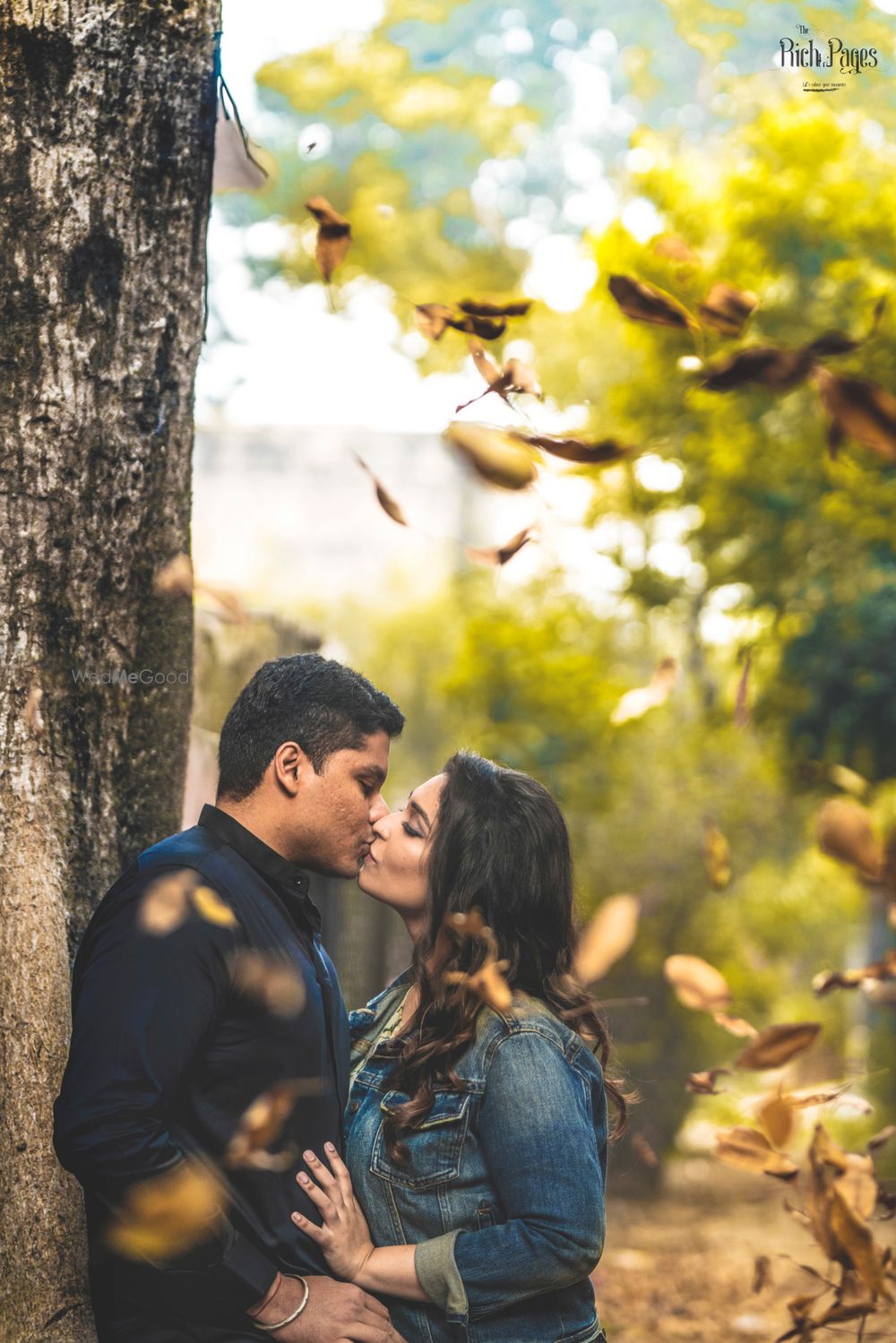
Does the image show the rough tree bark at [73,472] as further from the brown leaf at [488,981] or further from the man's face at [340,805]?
the brown leaf at [488,981]

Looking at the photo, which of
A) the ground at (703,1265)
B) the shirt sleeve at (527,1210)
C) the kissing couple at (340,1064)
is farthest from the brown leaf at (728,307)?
the ground at (703,1265)

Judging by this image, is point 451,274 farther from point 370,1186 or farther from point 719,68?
point 370,1186

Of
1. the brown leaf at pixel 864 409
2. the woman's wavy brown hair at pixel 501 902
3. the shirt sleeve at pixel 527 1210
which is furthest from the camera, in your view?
the woman's wavy brown hair at pixel 501 902

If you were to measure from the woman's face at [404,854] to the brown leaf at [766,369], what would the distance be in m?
1.21

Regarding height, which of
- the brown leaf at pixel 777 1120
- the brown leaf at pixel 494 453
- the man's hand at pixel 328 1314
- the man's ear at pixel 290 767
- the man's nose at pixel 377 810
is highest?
the brown leaf at pixel 494 453

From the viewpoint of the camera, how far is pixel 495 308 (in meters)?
1.75

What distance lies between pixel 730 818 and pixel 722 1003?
8802 mm

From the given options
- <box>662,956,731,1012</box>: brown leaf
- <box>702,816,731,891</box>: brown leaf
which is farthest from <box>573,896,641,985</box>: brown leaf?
<box>702,816,731,891</box>: brown leaf

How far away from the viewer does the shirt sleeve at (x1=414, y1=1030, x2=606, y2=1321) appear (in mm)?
1964

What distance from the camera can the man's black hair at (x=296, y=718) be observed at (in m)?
2.17

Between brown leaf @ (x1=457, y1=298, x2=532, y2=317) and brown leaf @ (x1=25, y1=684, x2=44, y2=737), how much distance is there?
92cm

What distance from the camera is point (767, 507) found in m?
8.57

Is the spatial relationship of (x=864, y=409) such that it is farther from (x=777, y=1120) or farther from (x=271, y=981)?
(x=271, y=981)

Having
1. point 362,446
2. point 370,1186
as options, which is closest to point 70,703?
point 370,1186
